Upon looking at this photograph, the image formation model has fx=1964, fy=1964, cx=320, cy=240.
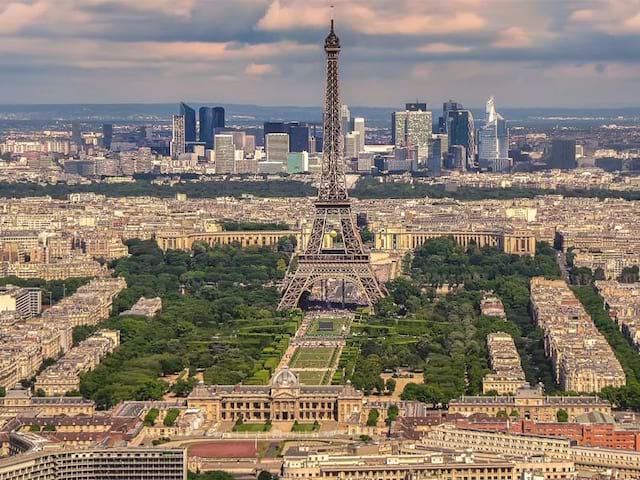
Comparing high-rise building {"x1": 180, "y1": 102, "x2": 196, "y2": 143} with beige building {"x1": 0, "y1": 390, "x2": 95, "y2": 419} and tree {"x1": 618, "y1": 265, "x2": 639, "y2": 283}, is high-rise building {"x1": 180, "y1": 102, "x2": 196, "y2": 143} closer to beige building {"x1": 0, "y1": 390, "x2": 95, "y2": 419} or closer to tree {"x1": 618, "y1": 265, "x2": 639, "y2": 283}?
tree {"x1": 618, "y1": 265, "x2": 639, "y2": 283}

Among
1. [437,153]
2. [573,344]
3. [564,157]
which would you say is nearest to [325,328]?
[573,344]

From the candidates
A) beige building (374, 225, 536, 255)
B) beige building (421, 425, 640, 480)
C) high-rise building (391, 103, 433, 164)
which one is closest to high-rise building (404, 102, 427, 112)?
high-rise building (391, 103, 433, 164)

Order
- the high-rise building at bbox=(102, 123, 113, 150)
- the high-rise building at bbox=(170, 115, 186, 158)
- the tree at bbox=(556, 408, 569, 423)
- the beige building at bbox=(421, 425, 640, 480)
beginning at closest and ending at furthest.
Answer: the beige building at bbox=(421, 425, 640, 480)
the tree at bbox=(556, 408, 569, 423)
the high-rise building at bbox=(170, 115, 186, 158)
the high-rise building at bbox=(102, 123, 113, 150)

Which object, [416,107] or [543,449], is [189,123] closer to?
[416,107]

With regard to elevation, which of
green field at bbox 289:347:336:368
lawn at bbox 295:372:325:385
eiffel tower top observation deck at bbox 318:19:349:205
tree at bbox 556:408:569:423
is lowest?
green field at bbox 289:347:336:368

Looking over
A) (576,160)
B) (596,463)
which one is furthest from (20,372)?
(576,160)

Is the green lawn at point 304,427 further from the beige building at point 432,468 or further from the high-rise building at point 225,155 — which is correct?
the high-rise building at point 225,155

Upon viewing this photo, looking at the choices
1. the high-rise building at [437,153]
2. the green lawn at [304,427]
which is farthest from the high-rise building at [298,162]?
the green lawn at [304,427]
